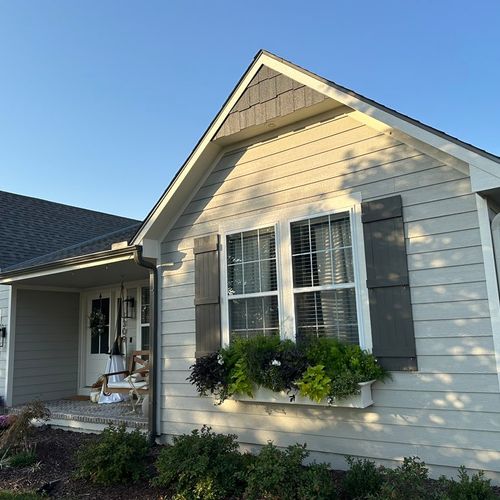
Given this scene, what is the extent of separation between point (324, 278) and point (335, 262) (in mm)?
205

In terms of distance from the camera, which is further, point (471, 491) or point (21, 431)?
point (21, 431)

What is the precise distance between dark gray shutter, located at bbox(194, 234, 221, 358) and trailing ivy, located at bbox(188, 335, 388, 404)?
32 centimetres

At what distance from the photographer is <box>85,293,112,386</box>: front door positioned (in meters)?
9.31

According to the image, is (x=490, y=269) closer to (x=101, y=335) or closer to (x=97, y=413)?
(x=97, y=413)

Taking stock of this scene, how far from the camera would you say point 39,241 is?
1105 centimetres

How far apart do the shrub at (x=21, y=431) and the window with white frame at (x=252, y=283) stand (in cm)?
283

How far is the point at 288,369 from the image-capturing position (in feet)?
13.9

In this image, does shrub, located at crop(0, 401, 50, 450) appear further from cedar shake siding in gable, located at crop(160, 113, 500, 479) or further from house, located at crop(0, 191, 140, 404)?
house, located at crop(0, 191, 140, 404)

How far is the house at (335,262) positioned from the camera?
3779 millimetres

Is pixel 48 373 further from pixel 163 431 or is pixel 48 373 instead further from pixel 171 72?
pixel 171 72

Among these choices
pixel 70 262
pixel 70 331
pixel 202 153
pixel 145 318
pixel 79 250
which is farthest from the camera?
pixel 70 331

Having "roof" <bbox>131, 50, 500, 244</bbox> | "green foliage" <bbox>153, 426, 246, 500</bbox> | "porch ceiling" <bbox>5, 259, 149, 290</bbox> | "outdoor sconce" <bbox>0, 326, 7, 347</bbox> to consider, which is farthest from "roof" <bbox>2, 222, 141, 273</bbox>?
"green foliage" <bbox>153, 426, 246, 500</bbox>

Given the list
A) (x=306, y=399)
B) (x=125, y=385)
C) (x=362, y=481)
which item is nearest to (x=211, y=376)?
(x=306, y=399)

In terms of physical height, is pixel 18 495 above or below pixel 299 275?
below
